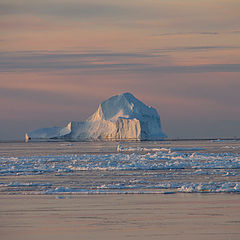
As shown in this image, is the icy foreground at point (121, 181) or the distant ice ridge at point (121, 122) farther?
the distant ice ridge at point (121, 122)

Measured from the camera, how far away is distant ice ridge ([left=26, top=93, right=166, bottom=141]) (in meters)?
88.8

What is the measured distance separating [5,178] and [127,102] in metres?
75.2

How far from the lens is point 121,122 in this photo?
8956cm

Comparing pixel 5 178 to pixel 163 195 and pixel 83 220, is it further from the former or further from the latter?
pixel 83 220

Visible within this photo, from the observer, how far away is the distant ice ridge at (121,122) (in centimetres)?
8876

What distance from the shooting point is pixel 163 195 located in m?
12.9

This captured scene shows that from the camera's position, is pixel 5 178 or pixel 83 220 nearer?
pixel 83 220

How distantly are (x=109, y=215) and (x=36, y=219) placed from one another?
1.30 meters

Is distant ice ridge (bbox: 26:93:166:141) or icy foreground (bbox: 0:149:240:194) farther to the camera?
distant ice ridge (bbox: 26:93:166:141)

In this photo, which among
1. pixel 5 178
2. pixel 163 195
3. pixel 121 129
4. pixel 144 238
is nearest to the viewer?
pixel 144 238

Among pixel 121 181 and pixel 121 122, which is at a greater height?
pixel 121 122

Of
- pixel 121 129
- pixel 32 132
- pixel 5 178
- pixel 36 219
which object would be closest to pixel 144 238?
pixel 36 219

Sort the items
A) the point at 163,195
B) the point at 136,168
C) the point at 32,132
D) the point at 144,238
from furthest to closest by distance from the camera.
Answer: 1. the point at 32,132
2. the point at 136,168
3. the point at 163,195
4. the point at 144,238

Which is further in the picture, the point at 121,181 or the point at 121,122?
the point at 121,122
